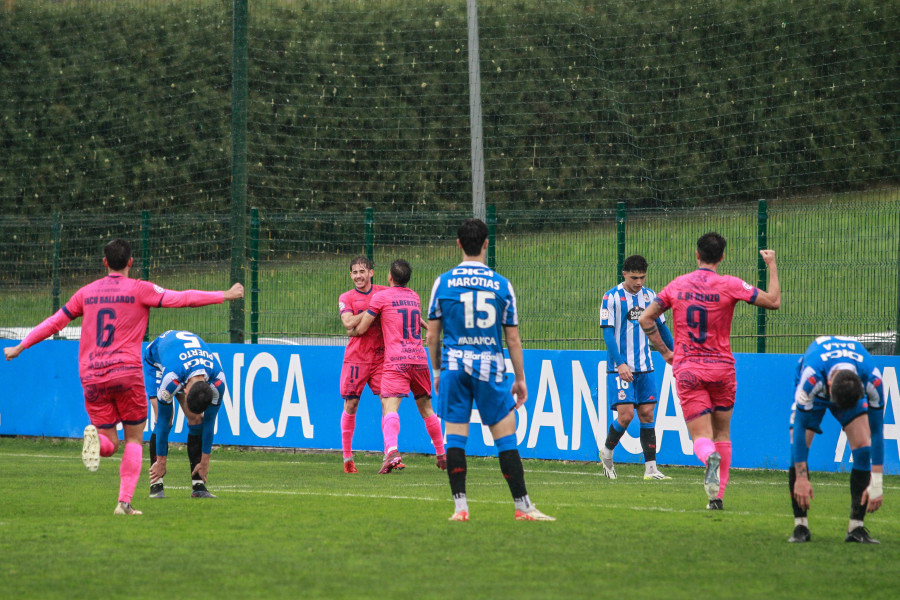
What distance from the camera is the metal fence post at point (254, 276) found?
1683cm

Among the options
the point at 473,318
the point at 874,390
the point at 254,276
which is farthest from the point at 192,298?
the point at 254,276

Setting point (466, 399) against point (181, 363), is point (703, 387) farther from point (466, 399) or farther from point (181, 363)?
point (181, 363)

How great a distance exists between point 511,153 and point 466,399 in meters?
11.9

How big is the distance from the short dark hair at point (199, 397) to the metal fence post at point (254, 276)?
655cm

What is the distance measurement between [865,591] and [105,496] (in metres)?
6.69

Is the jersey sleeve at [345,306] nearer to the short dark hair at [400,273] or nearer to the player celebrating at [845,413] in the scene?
the short dark hair at [400,273]

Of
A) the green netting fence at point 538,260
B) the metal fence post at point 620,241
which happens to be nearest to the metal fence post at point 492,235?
the green netting fence at point 538,260

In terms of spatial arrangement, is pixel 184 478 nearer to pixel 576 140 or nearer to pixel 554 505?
pixel 554 505

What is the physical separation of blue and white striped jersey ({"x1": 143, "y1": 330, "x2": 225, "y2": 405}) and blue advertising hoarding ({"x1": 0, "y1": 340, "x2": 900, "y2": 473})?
4.71 meters

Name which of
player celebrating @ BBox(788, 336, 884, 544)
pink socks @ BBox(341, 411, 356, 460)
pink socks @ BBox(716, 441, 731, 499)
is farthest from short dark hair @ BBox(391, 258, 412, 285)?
player celebrating @ BBox(788, 336, 884, 544)

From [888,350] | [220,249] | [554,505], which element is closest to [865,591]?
[554,505]

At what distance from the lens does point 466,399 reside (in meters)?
8.68

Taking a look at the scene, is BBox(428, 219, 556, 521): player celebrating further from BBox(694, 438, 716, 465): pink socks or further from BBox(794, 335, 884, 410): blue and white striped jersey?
BBox(794, 335, 884, 410): blue and white striped jersey

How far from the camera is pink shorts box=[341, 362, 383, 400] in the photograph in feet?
44.9
